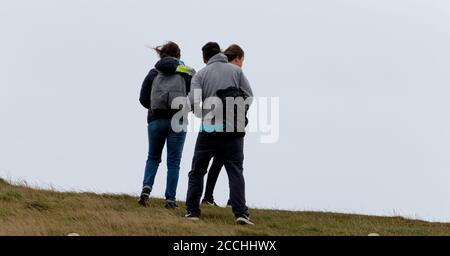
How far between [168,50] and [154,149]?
5.29 feet

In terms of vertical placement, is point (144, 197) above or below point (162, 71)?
below

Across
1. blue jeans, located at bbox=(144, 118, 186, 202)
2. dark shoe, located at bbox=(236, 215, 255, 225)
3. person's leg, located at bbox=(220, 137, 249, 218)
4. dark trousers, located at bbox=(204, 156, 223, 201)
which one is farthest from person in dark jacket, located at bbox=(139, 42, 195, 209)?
dark shoe, located at bbox=(236, 215, 255, 225)

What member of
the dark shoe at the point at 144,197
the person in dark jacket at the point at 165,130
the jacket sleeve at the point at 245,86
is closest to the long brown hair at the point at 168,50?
the person in dark jacket at the point at 165,130

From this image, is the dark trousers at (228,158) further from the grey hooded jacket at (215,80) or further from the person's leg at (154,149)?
the person's leg at (154,149)

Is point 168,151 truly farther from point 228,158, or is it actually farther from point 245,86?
point 245,86

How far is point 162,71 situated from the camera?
12945mm

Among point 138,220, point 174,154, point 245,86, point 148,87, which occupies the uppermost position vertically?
point 148,87

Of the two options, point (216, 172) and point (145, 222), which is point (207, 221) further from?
point (216, 172)

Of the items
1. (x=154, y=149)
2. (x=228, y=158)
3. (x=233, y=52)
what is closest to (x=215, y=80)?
(x=233, y=52)

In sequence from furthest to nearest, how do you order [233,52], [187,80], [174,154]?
[187,80]
[174,154]
[233,52]

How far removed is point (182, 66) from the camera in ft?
42.6

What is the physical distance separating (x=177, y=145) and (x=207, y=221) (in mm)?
1662
